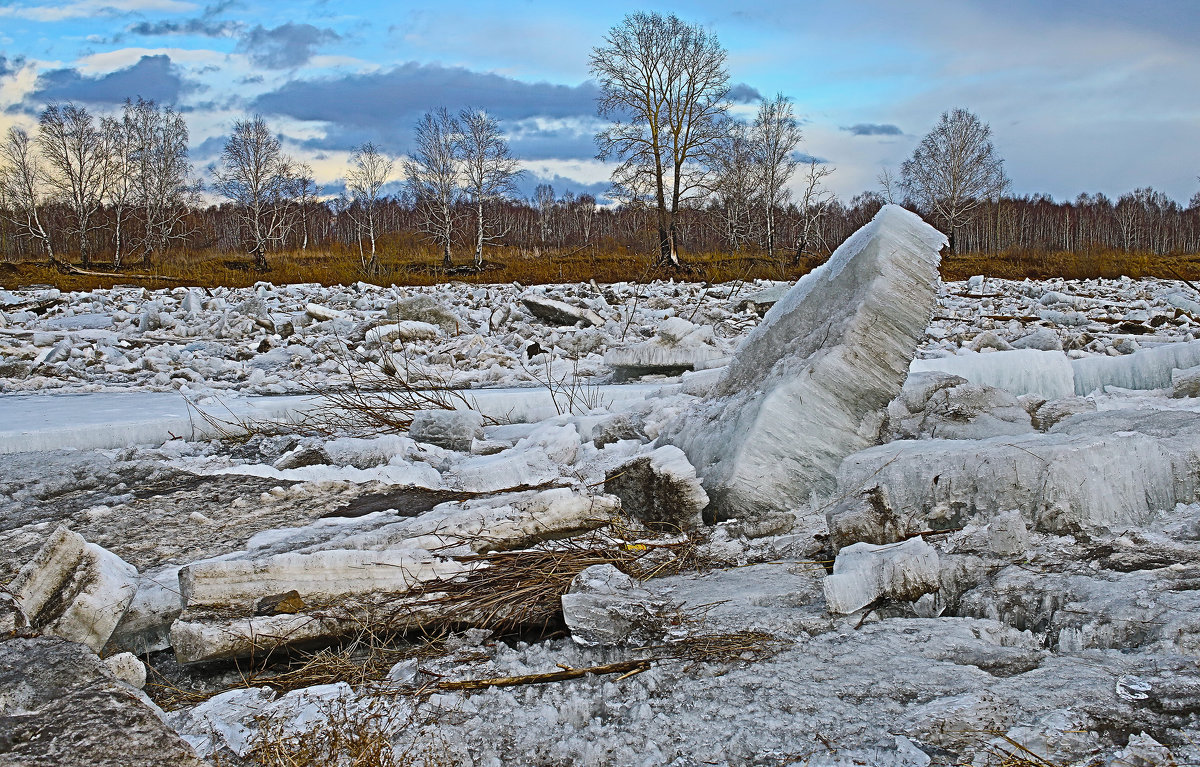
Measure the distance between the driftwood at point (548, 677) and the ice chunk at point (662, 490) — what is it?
3.30ft

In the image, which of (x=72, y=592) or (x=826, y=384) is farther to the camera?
(x=826, y=384)

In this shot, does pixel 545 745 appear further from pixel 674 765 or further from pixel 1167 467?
pixel 1167 467

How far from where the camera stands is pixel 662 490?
2.73 metres

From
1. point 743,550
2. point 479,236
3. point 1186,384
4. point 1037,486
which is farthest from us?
point 479,236

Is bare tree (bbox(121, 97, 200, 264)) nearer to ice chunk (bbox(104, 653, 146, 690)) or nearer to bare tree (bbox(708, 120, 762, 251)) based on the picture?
bare tree (bbox(708, 120, 762, 251))

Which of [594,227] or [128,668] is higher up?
[594,227]

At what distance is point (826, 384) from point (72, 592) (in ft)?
8.03

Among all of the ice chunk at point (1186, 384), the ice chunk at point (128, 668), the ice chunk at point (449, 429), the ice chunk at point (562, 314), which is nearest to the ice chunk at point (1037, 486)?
the ice chunk at point (1186, 384)

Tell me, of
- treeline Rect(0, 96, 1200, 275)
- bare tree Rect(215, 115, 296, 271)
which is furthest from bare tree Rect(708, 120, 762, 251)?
bare tree Rect(215, 115, 296, 271)

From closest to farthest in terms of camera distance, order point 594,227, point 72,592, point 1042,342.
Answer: point 72,592 → point 1042,342 → point 594,227

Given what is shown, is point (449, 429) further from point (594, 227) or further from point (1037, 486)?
point (594, 227)

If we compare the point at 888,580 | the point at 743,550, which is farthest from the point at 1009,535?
the point at 743,550

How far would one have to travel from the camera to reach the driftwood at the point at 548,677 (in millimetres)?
1690

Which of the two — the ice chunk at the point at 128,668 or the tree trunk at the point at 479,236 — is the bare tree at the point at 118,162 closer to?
the tree trunk at the point at 479,236
